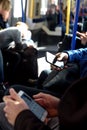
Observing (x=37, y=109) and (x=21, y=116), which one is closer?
(x=21, y=116)

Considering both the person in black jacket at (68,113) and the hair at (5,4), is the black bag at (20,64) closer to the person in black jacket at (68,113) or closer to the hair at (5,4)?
the hair at (5,4)

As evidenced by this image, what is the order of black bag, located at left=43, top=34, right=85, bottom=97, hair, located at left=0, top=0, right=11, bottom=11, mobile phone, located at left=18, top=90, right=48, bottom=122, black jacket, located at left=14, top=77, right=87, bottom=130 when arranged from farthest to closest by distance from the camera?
hair, located at left=0, top=0, right=11, bottom=11, black bag, located at left=43, top=34, right=85, bottom=97, mobile phone, located at left=18, top=90, right=48, bottom=122, black jacket, located at left=14, top=77, right=87, bottom=130

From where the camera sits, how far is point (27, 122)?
3.43ft

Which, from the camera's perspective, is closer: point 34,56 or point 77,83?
point 77,83

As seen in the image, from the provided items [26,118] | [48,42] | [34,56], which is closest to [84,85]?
[26,118]

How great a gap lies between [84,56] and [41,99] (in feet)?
2.88

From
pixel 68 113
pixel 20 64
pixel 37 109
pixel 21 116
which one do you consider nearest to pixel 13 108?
pixel 21 116

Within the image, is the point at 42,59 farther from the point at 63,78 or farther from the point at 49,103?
the point at 49,103

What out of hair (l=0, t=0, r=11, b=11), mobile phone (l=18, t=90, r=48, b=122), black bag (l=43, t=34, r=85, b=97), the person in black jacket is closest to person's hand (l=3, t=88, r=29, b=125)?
the person in black jacket

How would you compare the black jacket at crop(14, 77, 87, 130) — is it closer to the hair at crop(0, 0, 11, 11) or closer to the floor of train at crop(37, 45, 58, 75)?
the hair at crop(0, 0, 11, 11)

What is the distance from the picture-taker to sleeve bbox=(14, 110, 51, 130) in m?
1.04

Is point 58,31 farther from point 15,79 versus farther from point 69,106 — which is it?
point 69,106

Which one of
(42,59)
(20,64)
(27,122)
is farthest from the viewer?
(42,59)

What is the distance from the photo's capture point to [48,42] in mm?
6613
